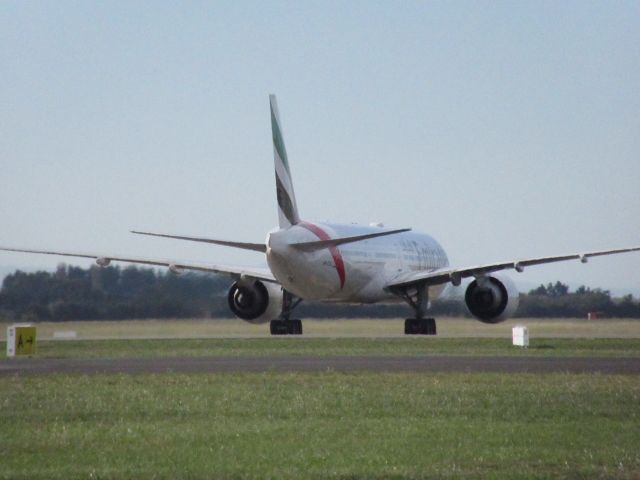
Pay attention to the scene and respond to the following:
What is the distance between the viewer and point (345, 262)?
160 ft

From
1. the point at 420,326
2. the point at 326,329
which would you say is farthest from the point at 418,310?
the point at 326,329

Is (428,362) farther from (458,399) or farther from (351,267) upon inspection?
(351,267)

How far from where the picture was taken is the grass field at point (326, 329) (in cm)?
4966

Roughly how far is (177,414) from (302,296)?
97.2ft

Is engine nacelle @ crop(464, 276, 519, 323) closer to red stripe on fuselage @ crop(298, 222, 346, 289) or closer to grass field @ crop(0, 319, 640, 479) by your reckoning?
red stripe on fuselage @ crop(298, 222, 346, 289)

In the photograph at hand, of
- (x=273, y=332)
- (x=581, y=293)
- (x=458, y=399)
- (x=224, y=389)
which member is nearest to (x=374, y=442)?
(x=458, y=399)

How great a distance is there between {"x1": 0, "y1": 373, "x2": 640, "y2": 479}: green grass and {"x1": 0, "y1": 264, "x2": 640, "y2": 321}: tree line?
2949cm

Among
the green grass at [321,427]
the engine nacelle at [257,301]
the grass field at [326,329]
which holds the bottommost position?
the green grass at [321,427]

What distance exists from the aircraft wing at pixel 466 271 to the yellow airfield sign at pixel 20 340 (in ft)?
62.1

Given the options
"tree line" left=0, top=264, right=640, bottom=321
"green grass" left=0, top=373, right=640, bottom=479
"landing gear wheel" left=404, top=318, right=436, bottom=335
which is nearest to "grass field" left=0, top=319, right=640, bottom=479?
"green grass" left=0, top=373, right=640, bottom=479

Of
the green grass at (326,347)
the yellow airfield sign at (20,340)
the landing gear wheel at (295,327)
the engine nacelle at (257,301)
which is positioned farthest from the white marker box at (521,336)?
the yellow airfield sign at (20,340)

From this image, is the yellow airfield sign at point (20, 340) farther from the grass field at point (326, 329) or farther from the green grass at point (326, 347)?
the grass field at point (326, 329)

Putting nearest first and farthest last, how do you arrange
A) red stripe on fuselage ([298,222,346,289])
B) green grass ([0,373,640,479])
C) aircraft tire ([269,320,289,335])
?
green grass ([0,373,640,479])
red stripe on fuselage ([298,222,346,289])
aircraft tire ([269,320,289,335])

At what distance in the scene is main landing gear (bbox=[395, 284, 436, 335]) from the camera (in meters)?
51.6
